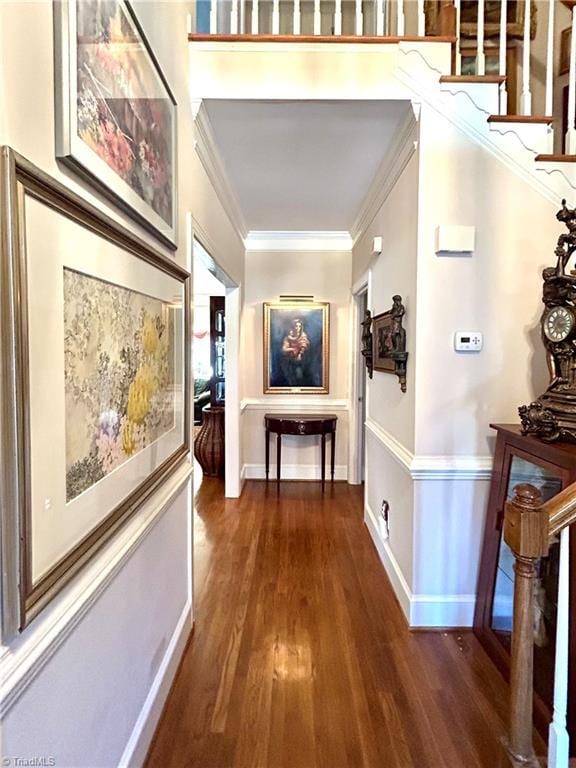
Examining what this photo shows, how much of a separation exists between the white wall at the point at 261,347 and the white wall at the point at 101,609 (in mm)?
2569

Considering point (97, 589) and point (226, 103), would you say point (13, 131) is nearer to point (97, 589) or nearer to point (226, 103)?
point (97, 589)

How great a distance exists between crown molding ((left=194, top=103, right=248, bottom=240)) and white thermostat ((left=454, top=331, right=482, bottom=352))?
65.2 inches

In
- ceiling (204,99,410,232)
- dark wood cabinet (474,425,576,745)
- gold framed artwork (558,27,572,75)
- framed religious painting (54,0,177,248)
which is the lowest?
dark wood cabinet (474,425,576,745)

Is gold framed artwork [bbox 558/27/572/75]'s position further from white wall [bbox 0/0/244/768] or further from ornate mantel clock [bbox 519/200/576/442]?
white wall [bbox 0/0/244/768]

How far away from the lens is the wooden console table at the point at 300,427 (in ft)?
14.9

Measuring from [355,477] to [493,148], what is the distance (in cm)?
340

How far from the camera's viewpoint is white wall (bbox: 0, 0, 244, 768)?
2.61 feet

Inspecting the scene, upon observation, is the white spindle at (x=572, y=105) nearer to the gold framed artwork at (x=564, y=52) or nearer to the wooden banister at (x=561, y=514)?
the gold framed artwork at (x=564, y=52)

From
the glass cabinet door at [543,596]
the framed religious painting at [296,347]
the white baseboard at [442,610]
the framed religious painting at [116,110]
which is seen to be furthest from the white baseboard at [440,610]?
the framed religious painting at [296,347]

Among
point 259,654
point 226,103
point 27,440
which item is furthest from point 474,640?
point 226,103

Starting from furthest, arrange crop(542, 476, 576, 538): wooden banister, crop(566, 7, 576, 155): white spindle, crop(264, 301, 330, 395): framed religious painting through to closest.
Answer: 1. crop(264, 301, 330, 395): framed religious painting
2. crop(566, 7, 576, 155): white spindle
3. crop(542, 476, 576, 538): wooden banister

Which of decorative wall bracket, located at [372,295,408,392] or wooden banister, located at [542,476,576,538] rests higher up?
decorative wall bracket, located at [372,295,408,392]

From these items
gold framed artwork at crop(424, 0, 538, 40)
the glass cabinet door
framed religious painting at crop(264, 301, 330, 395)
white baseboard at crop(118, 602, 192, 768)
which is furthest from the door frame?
white baseboard at crop(118, 602, 192, 768)

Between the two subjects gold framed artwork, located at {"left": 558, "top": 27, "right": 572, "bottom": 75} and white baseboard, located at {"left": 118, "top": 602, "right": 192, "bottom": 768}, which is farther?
gold framed artwork, located at {"left": 558, "top": 27, "right": 572, "bottom": 75}
